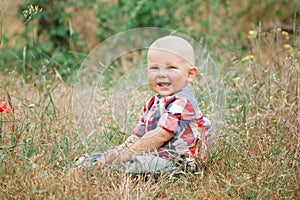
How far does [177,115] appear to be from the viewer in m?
Answer: 3.07

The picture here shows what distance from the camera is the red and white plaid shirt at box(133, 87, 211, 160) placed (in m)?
3.06

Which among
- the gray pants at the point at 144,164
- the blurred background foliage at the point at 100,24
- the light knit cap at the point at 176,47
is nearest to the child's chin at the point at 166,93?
the light knit cap at the point at 176,47

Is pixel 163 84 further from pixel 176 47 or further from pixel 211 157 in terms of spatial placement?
pixel 211 157

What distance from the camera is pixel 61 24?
6.25 metres

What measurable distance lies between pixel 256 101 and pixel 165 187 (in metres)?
1.24

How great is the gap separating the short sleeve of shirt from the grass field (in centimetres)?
27

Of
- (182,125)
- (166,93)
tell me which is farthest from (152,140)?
(166,93)

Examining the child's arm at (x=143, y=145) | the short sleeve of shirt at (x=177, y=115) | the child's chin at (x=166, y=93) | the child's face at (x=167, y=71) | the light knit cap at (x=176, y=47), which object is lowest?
the child's arm at (x=143, y=145)

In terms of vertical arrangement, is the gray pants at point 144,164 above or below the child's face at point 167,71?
below

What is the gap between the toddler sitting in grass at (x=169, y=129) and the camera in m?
3.04

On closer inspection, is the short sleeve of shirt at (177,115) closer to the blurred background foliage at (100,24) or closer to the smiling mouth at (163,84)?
the smiling mouth at (163,84)

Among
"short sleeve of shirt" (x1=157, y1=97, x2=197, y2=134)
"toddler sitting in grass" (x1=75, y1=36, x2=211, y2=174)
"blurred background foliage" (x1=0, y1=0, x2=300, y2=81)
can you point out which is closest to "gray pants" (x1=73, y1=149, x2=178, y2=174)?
"toddler sitting in grass" (x1=75, y1=36, x2=211, y2=174)

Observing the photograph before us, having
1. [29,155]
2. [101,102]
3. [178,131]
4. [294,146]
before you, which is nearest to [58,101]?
[101,102]

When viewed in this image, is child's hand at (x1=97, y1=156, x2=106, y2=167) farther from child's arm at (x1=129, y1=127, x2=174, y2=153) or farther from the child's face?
the child's face
